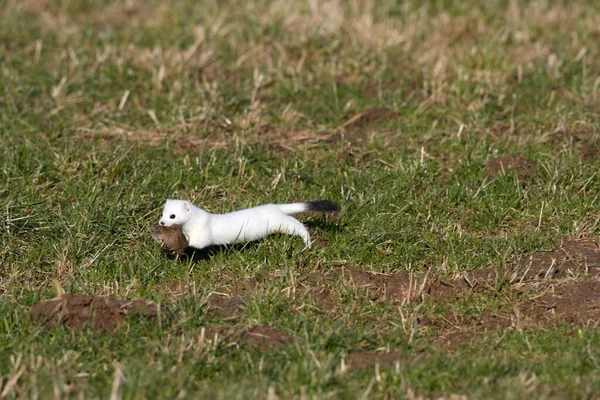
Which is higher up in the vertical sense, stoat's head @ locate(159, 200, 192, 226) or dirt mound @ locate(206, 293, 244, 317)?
stoat's head @ locate(159, 200, 192, 226)

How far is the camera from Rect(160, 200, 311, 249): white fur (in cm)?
557

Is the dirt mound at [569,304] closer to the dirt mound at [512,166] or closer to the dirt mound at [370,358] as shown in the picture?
the dirt mound at [370,358]

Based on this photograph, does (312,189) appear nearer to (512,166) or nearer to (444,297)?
(512,166)

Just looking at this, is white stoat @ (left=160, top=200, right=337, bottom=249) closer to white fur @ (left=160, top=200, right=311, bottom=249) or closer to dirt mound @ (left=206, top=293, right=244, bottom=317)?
white fur @ (left=160, top=200, right=311, bottom=249)

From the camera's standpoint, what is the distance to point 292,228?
588cm

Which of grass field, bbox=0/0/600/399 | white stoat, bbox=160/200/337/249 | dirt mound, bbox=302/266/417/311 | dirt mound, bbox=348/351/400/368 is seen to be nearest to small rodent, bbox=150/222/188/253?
white stoat, bbox=160/200/337/249

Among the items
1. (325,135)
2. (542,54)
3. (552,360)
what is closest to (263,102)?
(325,135)

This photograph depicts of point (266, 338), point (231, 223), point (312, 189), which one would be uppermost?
point (231, 223)

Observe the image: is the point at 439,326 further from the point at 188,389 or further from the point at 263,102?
the point at 263,102

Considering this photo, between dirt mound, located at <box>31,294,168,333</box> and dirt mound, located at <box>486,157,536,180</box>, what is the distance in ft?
9.43

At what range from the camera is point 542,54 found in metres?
8.78

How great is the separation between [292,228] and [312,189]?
3.12 feet

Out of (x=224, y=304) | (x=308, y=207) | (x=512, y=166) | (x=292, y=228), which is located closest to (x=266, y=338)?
(x=224, y=304)

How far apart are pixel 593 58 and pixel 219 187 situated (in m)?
3.88
